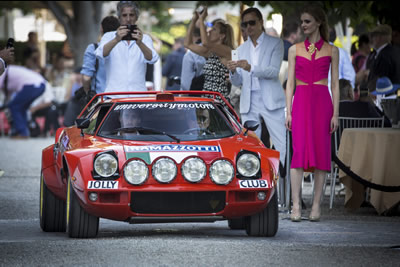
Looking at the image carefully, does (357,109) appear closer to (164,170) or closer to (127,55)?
(127,55)

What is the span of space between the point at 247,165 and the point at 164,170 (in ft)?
2.13

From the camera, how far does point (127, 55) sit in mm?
10812

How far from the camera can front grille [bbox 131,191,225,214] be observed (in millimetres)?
7684

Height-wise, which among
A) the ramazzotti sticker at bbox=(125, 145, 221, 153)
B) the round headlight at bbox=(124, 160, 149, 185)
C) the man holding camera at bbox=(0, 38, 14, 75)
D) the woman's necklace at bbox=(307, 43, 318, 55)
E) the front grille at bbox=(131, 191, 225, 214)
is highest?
the woman's necklace at bbox=(307, 43, 318, 55)

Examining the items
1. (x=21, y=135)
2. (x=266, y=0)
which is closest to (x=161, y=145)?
(x=266, y=0)

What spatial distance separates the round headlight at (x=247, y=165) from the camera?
25.6 ft

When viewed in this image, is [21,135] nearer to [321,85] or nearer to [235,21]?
[235,21]

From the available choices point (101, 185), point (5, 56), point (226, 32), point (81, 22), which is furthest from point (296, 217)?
point (81, 22)

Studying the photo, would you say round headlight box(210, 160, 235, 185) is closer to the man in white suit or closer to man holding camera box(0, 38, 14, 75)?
man holding camera box(0, 38, 14, 75)

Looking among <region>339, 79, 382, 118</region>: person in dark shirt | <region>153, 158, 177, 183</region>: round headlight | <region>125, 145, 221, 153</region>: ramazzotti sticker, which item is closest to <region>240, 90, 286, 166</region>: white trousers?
<region>339, 79, 382, 118</region>: person in dark shirt

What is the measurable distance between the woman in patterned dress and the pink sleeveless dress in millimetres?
1715

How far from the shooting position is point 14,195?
12375 mm

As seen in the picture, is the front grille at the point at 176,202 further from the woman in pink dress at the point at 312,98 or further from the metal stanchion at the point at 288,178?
the metal stanchion at the point at 288,178

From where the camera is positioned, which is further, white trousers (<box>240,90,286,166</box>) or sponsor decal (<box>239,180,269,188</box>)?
white trousers (<box>240,90,286,166</box>)
